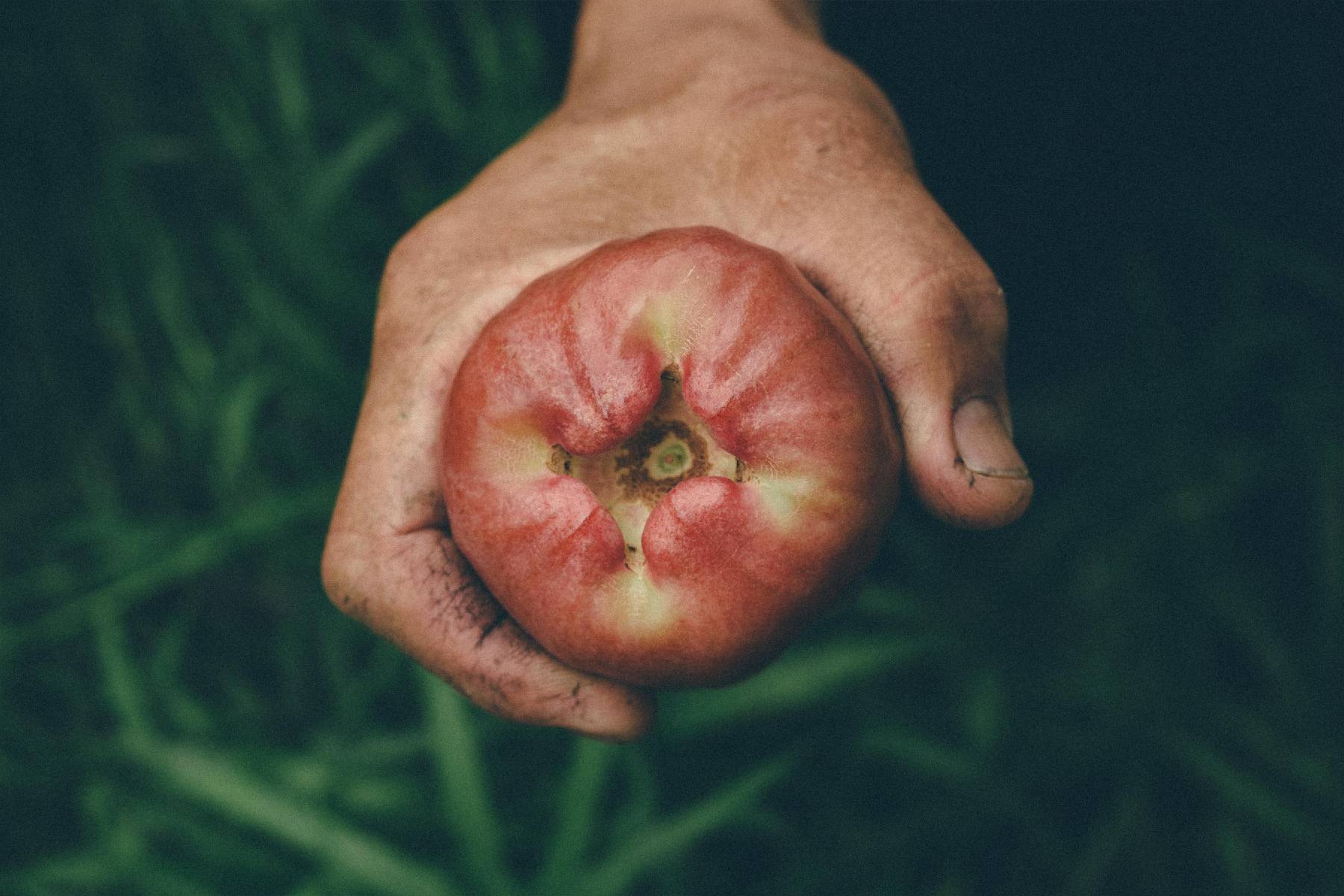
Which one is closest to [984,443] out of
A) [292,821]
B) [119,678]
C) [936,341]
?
[936,341]

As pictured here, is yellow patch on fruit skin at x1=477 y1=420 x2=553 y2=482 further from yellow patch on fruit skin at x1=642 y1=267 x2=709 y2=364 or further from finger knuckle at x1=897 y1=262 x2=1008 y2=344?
finger knuckle at x1=897 y1=262 x2=1008 y2=344

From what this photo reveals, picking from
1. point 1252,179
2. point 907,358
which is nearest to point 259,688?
point 907,358

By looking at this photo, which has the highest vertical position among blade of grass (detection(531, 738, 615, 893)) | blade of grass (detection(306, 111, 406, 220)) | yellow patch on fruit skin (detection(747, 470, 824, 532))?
yellow patch on fruit skin (detection(747, 470, 824, 532))

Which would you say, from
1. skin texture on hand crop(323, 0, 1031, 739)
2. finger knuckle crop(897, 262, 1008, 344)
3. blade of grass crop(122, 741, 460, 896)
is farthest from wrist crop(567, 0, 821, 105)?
blade of grass crop(122, 741, 460, 896)

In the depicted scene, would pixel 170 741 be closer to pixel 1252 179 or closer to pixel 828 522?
pixel 828 522

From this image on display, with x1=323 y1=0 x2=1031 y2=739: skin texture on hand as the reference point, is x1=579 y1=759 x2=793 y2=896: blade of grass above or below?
below
